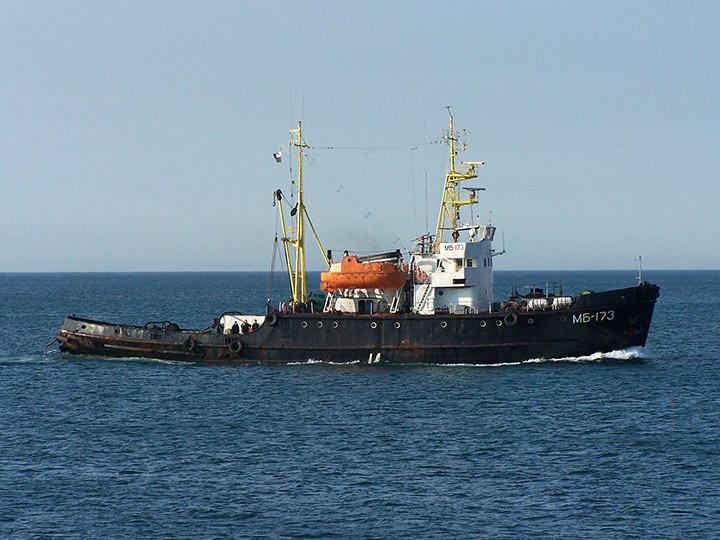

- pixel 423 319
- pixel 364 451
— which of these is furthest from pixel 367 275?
pixel 364 451

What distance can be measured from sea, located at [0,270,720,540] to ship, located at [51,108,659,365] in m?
0.85

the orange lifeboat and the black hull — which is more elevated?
the orange lifeboat

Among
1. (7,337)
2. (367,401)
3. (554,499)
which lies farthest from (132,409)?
(7,337)

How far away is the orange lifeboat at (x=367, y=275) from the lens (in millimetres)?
44562

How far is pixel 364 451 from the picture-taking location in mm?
29703

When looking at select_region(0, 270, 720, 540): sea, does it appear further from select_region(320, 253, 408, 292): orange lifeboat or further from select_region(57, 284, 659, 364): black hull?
select_region(320, 253, 408, 292): orange lifeboat

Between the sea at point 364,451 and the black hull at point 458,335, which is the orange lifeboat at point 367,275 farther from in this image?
the sea at point 364,451

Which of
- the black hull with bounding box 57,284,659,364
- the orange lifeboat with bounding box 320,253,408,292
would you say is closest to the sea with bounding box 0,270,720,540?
the black hull with bounding box 57,284,659,364

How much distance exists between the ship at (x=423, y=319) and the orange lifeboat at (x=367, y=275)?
0.05 meters

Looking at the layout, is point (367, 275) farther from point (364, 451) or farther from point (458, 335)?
point (364, 451)

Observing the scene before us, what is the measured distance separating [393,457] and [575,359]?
1779cm

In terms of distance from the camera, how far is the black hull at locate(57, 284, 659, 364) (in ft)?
140

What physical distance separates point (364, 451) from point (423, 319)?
13982 mm

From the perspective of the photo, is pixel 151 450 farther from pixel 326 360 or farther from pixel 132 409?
pixel 326 360
